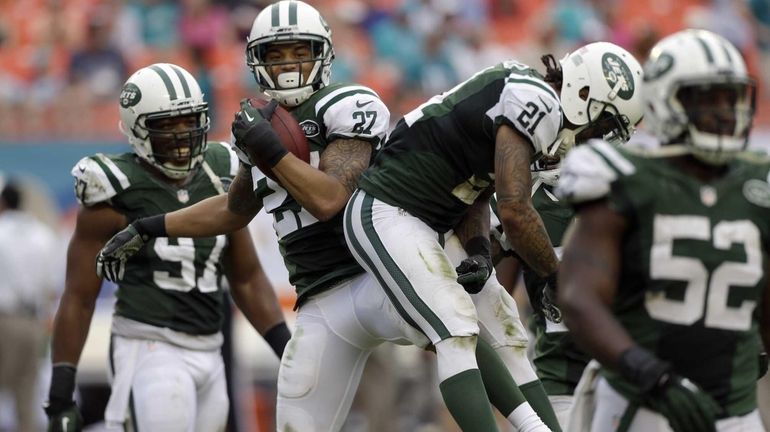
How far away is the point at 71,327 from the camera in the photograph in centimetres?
611

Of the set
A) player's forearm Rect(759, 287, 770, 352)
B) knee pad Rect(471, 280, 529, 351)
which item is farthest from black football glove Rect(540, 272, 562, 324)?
player's forearm Rect(759, 287, 770, 352)

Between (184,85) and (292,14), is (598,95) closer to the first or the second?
(292,14)

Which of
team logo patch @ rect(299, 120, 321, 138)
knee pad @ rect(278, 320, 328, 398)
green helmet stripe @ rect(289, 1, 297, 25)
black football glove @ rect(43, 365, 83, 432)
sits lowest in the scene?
black football glove @ rect(43, 365, 83, 432)

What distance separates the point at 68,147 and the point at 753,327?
8537mm

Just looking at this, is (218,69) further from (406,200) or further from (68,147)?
(406,200)

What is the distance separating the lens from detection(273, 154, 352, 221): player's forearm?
490cm

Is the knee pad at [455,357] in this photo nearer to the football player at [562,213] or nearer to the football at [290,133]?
the football player at [562,213]

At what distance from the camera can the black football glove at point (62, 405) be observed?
601 cm

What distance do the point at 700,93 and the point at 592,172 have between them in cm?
38

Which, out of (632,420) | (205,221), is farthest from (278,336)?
(632,420)

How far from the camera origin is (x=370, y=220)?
491 cm

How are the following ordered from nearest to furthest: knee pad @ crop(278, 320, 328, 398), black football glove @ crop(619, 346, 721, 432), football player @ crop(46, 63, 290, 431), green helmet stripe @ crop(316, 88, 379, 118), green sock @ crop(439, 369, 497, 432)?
black football glove @ crop(619, 346, 721, 432)
green sock @ crop(439, 369, 497, 432)
knee pad @ crop(278, 320, 328, 398)
green helmet stripe @ crop(316, 88, 379, 118)
football player @ crop(46, 63, 290, 431)

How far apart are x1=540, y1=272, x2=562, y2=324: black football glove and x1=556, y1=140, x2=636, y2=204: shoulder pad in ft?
4.09

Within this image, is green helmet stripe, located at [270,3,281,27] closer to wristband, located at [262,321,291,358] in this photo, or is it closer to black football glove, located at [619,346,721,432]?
wristband, located at [262,321,291,358]
